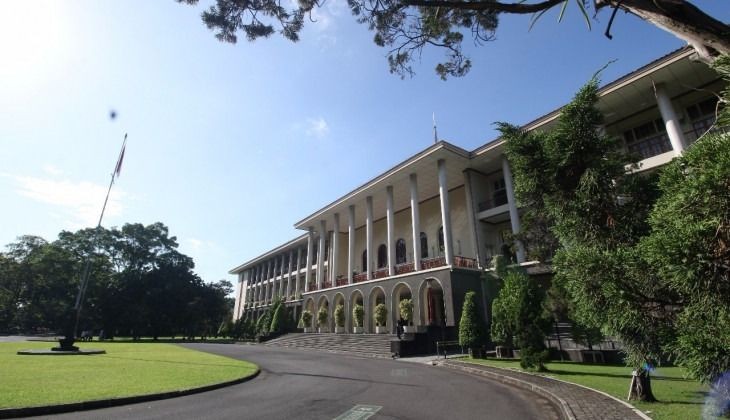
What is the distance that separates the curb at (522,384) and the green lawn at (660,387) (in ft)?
3.49

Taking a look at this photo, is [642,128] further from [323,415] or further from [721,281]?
[323,415]

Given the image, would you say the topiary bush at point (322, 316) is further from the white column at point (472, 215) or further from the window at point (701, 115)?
the window at point (701, 115)

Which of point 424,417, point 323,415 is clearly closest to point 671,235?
point 424,417

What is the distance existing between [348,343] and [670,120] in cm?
1986

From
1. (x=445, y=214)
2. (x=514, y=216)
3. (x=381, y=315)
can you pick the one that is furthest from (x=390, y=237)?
(x=514, y=216)

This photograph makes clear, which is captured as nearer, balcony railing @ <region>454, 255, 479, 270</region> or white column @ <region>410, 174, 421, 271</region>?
balcony railing @ <region>454, 255, 479, 270</region>

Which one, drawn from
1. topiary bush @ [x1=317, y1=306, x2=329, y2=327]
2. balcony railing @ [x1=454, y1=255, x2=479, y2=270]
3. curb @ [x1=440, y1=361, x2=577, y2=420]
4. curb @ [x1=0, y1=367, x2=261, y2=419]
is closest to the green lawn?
curb @ [x1=440, y1=361, x2=577, y2=420]

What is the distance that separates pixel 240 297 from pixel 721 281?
203ft

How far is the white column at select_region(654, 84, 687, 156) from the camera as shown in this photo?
14734mm

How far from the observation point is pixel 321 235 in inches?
1320

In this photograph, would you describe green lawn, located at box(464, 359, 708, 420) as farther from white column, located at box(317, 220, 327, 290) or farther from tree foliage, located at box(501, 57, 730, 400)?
white column, located at box(317, 220, 327, 290)

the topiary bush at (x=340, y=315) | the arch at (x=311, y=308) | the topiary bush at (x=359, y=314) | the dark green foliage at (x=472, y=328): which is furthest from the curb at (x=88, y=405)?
the arch at (x=311, y=308)

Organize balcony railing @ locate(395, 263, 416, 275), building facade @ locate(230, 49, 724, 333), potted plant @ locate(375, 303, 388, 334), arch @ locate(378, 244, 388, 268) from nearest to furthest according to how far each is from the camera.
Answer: building facade @ locate(230, 49, 724, 333) < potted plant @ locate(375, 303, 388, 334) < balcony railing @ locate(395, 263, 416, 275) < arch @ locate(378, 244, 388, 268)

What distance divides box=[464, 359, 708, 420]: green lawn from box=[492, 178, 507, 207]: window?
13313mm
